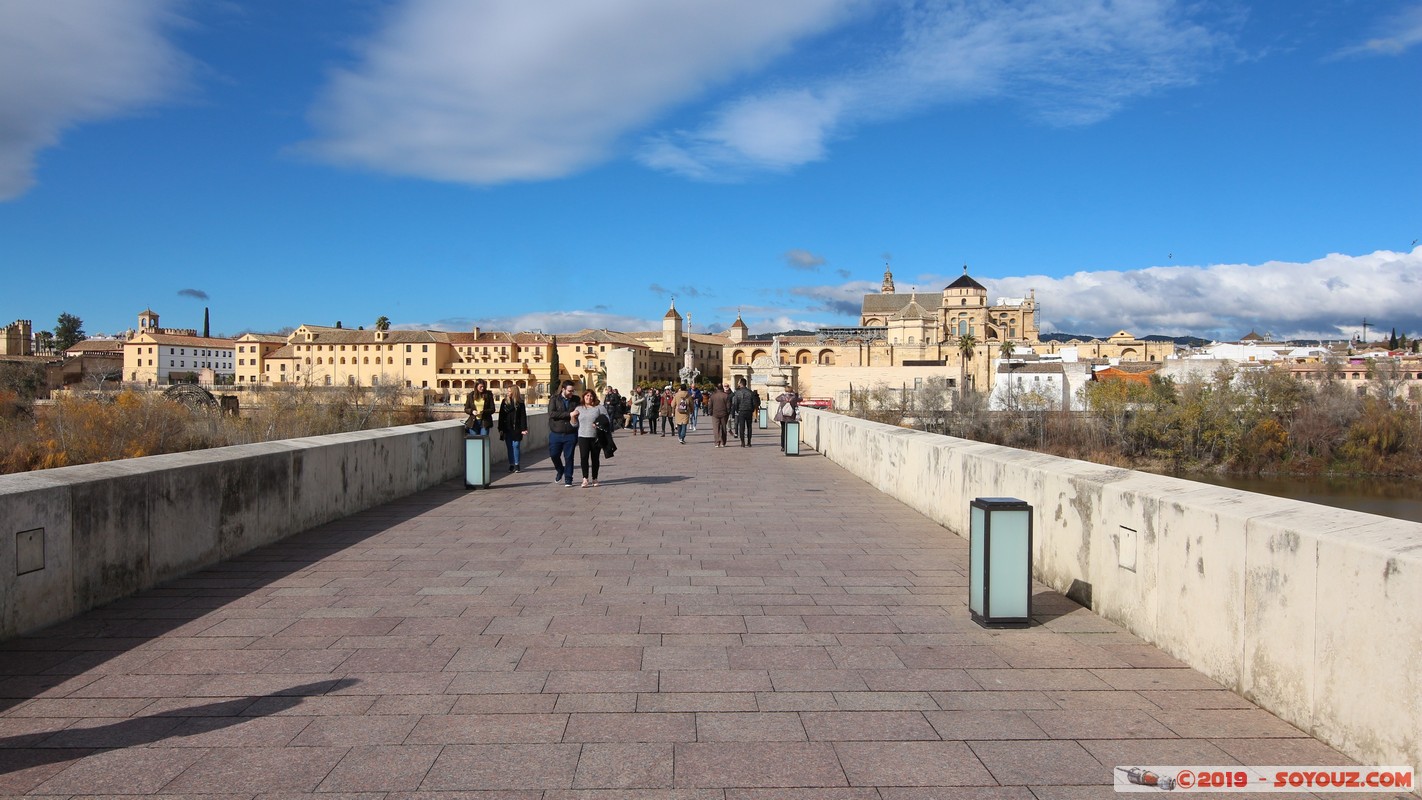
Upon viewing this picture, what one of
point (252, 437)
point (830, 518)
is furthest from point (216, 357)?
point (830, 518)

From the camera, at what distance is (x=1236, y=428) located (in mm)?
50875

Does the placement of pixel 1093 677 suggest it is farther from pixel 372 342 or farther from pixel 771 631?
pixel 372 342

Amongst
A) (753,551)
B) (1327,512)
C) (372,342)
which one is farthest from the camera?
(372,342)

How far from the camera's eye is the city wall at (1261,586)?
10.6 feet

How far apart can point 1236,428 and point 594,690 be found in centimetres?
5528

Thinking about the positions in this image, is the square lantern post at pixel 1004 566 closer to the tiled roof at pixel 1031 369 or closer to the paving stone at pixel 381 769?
the paving stone at pixel 381 769

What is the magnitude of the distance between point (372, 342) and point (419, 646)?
12017cm

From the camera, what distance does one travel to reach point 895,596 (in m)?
6.27

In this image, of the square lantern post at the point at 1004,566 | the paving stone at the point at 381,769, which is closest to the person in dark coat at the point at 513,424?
the square lantern post at the point at 1004,566

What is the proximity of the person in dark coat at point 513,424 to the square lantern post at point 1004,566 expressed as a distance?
1048cm

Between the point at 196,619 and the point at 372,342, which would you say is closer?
the point at 196,619

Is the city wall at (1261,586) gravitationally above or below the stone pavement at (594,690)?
above

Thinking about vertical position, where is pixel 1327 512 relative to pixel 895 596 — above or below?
above
